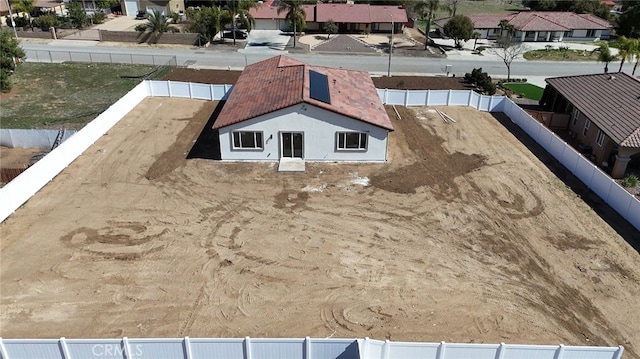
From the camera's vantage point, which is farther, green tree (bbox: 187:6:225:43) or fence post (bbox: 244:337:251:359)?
green tree (bbox: 187:6:225:43)

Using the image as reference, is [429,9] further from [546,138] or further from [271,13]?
[546,138]

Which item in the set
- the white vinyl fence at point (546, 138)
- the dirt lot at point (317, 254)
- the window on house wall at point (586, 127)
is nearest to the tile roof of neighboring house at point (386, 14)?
the white vinyl fence at point (546, 138)

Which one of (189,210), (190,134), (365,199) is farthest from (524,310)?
(190,134)

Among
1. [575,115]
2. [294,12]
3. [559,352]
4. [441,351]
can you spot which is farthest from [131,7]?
[559,352]

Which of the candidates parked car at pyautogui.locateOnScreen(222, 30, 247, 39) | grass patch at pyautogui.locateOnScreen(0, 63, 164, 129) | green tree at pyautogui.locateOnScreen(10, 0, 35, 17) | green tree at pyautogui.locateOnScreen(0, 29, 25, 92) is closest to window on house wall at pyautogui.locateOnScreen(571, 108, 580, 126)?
grass patch at pyautogui.locateOnScreen(0, 63, 164, 129)

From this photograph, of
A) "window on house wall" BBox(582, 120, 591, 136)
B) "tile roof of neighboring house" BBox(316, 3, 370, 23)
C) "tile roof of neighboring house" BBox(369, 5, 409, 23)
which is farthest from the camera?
"tile roof of neighboring house" BBox(369, 5, 409, 23)

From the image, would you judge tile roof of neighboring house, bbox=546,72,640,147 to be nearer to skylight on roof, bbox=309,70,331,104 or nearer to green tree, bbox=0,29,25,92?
skylight on roof, bbox=309,70,331,104

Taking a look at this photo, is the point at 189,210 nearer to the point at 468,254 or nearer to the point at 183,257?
the point at 183,257
